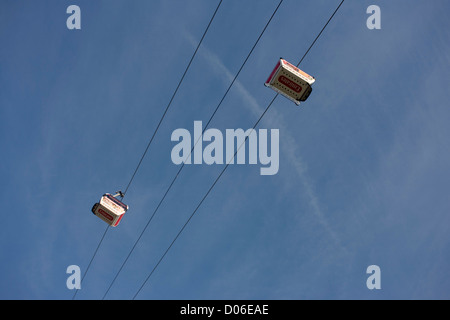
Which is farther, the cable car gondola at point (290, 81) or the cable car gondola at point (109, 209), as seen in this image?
the cable car gondola at point (109, 209)

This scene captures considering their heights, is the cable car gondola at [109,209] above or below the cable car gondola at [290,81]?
below

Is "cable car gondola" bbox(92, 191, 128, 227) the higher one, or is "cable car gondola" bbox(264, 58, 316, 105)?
"cable car gondola" bbox(264, 58, 316, 105)

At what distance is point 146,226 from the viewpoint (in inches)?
521

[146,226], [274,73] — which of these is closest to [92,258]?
[146,226]

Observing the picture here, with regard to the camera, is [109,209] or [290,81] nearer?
[290,81]

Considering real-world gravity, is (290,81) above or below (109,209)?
above

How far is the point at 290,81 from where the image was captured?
10.1 meters

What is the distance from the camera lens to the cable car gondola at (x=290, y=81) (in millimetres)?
9938

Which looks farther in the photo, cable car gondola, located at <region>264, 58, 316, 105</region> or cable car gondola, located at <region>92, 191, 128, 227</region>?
cable car gondola, located at <region>92, 191, 128, 227</region>

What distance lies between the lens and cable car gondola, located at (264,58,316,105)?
994 centimetres

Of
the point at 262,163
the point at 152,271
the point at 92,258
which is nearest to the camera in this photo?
the point at 152,271
